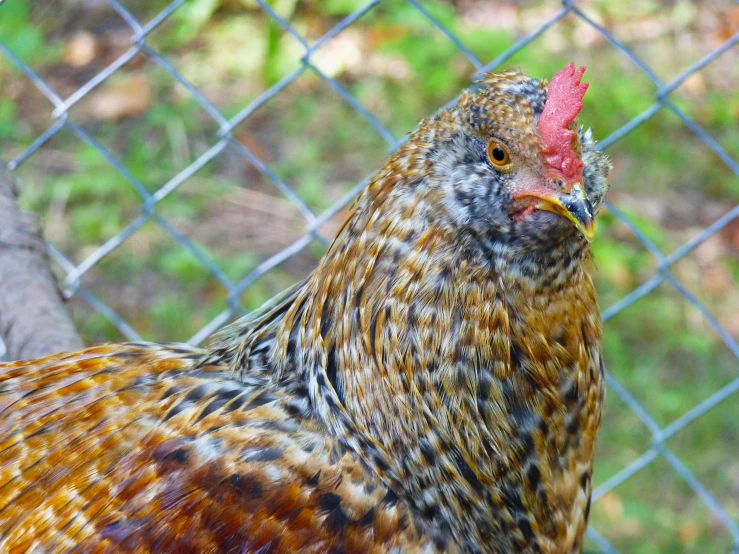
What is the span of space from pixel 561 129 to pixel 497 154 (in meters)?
0.11

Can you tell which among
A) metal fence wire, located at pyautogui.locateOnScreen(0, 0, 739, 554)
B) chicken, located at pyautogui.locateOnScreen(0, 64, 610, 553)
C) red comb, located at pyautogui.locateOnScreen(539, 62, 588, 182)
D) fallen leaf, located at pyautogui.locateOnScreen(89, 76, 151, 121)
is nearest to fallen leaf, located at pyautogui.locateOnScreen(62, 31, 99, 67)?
fallen leaf, located at pyautogui.locateOnScreen(89, 76, 151, 121)

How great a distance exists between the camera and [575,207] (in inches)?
53.2

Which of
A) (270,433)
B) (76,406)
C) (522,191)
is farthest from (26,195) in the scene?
(522,191)

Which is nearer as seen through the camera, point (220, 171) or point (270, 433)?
point (270, 433)

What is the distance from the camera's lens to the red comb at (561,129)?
1.38 m

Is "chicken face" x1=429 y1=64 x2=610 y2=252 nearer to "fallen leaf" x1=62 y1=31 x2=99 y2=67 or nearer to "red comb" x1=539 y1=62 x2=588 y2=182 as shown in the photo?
"red comb" x1=539 y1=62 x2=588 y2=182

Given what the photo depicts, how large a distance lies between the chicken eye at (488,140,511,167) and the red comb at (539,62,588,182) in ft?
0.20

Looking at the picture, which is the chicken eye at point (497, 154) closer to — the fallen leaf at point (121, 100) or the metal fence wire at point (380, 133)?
the metal fence wire at point (380, 133)

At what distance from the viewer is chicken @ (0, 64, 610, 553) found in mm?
1451

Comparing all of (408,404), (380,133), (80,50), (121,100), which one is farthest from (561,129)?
(80,50)

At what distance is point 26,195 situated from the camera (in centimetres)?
354

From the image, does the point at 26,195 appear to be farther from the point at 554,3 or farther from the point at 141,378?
the point at 554,3

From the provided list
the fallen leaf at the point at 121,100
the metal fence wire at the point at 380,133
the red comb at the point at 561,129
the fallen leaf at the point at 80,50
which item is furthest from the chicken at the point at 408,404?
the fallen leaf at the point at 80,50

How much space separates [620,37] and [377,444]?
3.23m
